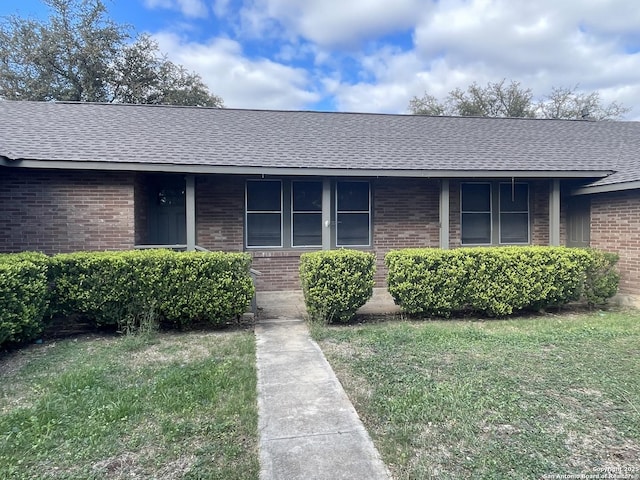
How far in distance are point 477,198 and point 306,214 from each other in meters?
4.11

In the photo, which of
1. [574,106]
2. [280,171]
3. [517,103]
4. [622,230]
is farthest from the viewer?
[574,106]

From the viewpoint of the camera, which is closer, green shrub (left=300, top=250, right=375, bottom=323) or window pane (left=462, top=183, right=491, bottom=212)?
green shrub (left=300, top=250, right=375, bottom=323)

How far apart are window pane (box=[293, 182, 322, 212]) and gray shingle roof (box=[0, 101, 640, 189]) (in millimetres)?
879

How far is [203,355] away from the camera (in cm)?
491

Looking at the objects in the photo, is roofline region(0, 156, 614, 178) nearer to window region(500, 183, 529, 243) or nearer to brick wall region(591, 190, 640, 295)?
brick wall region(591, 190, 640, 295)

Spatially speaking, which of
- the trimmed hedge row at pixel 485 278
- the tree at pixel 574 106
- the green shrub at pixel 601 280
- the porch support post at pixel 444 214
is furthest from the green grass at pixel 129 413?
the tree at pixel 574 106

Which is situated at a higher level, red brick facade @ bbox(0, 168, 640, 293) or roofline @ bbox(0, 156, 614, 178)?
roofline @ bbox(0, 156, 614, 178)

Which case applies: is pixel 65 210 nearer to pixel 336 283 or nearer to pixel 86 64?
pixel 336 283

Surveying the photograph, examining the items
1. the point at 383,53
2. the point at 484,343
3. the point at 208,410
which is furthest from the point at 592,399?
the point at 383,53

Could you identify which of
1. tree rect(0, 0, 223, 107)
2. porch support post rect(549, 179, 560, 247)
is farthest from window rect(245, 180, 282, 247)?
tree rect(0, 0, 223, 107)

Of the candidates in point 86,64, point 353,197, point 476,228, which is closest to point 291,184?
point 353,197

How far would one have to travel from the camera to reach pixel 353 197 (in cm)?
977

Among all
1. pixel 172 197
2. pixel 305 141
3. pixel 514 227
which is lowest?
pixel 514 227

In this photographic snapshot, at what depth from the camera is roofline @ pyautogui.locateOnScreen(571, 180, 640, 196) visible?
25.4 ft
